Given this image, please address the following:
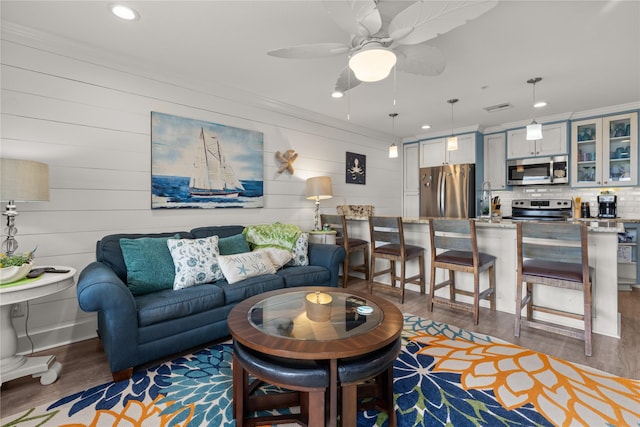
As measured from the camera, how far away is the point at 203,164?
10.7 feet

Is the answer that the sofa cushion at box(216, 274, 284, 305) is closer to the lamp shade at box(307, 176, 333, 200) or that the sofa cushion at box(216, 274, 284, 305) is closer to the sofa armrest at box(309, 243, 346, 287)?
the sofa armrest at box(309, 243, 346, 287)

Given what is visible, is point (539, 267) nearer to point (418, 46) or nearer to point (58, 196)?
point (418, 46)

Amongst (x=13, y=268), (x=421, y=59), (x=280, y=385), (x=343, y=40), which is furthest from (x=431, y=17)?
(x=13, y=268)

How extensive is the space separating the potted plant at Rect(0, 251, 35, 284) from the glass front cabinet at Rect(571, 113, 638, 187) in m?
6.39

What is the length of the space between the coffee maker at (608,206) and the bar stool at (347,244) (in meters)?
3.54

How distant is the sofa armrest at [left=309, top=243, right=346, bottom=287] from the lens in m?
3.17

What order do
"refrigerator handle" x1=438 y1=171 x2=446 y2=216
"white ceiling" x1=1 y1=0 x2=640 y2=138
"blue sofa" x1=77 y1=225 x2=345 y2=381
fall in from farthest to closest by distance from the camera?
"refrigerator handle" x1=438 y1=171 x2=446 y2=216 < "white ceiling" x1=1 y1=0 x2=640 y2=138 < "blue sofa" x1=77 y1=225 x2=345 y2=381

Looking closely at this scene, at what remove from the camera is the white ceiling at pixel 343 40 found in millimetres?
2098

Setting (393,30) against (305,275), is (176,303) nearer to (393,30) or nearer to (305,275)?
(305,275)

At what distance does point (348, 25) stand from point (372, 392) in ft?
6.87

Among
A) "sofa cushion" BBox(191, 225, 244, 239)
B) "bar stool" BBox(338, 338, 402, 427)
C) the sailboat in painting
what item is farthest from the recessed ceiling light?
"bar stool" BBox(338, 338, 402, 427)

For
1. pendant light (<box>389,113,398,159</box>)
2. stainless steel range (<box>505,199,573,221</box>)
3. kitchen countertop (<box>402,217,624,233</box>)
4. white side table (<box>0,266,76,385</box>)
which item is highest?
pendant light (<box>389,113,398,159</box>)

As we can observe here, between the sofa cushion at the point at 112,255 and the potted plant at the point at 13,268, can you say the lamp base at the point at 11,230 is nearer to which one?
the potted plant at the point at 13,268

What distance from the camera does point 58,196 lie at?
8.05ft
